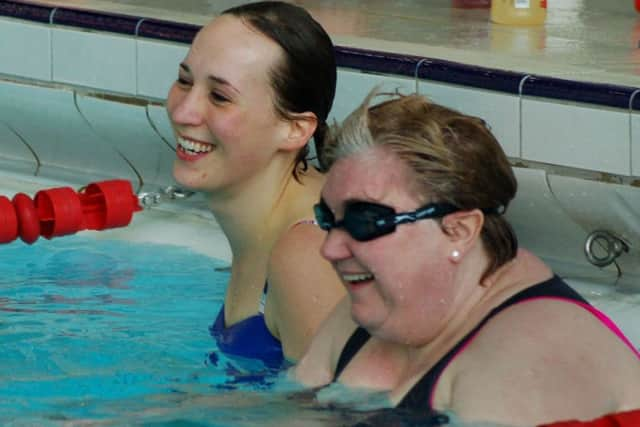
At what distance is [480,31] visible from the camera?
525 cm

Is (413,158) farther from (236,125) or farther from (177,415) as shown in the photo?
(236,125)

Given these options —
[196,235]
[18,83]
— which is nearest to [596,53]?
[196,235]

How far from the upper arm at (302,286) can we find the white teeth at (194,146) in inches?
12.0

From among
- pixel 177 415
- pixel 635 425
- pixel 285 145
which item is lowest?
pixel 177 415

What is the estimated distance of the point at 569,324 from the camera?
7.98 feet

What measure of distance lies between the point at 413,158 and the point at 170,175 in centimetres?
282

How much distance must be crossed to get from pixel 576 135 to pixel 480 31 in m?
1.28

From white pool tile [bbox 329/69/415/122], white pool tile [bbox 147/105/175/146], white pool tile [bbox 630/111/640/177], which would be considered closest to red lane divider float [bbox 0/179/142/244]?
white pool tile [bbox 329/69/415/122]

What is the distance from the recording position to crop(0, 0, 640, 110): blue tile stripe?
3988mm

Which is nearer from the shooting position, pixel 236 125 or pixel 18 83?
pixel 236 125

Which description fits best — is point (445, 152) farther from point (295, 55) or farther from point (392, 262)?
point (295, 55)

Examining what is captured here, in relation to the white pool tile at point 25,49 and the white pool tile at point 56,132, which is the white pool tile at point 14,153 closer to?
the white pool tile at point 56,132

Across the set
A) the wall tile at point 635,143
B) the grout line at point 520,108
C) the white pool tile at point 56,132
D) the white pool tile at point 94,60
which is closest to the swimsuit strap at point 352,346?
the wall tile at point 635,143

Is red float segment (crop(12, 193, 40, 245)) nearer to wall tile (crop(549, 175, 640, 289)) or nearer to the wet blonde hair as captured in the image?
wall tile (crop(549, 175, 640, 289))
